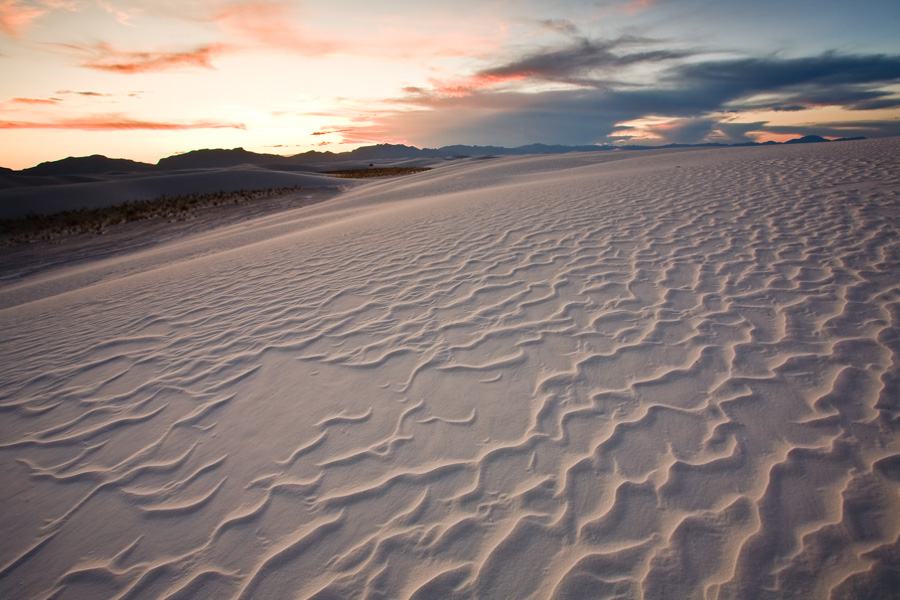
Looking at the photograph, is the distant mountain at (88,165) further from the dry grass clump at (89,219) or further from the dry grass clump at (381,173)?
the dry grass clump at (89,219)

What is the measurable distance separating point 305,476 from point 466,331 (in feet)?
6.74

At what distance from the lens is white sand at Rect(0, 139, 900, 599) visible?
2072mm

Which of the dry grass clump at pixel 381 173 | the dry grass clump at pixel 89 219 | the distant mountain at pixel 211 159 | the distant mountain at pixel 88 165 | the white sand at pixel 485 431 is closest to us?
the white sand at pixel 485 431

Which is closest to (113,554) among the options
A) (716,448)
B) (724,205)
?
(716,448)

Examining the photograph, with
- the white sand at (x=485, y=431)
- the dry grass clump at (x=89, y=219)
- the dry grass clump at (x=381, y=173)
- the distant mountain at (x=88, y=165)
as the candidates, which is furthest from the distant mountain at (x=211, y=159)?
the white sand at (x=485, y=431)

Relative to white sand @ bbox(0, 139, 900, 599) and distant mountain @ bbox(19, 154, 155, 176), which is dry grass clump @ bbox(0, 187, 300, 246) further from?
distant mountain @ bbox(19, 154, 155, 176)

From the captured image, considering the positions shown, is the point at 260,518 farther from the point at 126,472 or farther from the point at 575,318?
the point at 575,318

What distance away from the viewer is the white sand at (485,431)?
6.80ft

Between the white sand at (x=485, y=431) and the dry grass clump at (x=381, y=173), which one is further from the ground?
the dry grass clump at (x=381, y=173)

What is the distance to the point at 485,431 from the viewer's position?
2.88m

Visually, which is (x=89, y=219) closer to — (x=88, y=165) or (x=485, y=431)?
(x=485, y=431)

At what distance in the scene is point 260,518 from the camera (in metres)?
2.39

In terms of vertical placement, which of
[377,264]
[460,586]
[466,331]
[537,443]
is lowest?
[460,586]

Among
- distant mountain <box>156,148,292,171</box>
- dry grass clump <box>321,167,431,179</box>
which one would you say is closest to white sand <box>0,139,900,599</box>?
dry grass clump <box>321,167,431,179</box>
